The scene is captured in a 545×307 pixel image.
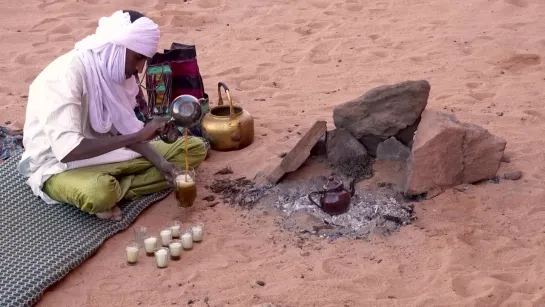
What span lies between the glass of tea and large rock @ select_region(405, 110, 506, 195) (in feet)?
4.22

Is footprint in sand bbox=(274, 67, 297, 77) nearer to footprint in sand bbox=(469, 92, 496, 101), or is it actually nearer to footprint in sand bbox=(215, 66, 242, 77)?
footprint in sand bbox=(215, 66, 242, 77)

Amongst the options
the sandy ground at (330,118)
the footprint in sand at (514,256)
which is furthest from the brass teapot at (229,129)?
the footprint in sand at (514,256)

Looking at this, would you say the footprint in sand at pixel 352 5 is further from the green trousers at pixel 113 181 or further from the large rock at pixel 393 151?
the green trousers at pixel 113 181

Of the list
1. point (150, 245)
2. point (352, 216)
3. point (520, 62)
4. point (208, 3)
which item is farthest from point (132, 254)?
point (208, 3)

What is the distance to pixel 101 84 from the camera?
4.72 metres

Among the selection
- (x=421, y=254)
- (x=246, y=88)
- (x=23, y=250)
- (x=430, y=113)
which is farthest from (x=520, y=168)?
(x=23, y=250)

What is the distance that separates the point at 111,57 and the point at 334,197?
59.4 inches

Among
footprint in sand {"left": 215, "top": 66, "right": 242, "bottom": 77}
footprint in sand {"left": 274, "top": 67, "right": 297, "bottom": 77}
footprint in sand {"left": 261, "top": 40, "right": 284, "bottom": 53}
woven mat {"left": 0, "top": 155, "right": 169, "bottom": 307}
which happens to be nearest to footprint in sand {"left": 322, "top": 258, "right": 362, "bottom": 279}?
woven mat {"left": 0, "top": 155, "right": 169, "bottom": 307}

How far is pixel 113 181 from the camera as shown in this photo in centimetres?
473

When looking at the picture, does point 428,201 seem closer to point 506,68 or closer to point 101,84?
point 101,84

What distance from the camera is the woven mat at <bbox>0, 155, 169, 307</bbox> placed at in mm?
4101

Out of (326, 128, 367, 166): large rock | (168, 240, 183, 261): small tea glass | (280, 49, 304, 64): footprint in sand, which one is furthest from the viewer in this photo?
(280, 49, 304, 64): footprint in sand

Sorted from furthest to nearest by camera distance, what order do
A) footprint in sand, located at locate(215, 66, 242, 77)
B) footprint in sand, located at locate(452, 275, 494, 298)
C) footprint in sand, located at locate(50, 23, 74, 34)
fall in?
footprint in sand, located at locate(50, 23, 74, 34)
footprint in sand, located at locate(215, 66, 242, 77)
footprint in sand, located at locate(452, 275, 494, 298)

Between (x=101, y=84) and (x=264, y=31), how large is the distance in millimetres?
3956
